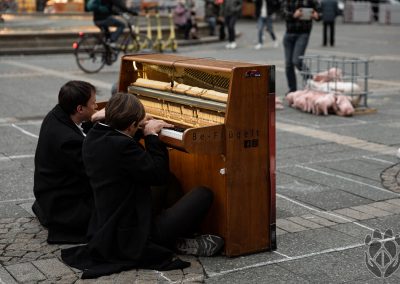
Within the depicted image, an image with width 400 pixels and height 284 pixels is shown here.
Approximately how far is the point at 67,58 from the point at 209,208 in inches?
613

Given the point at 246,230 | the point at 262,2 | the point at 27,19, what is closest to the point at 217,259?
the point at 246,230

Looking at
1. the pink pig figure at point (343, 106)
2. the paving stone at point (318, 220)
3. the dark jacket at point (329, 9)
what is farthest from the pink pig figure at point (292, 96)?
the dark jacket at point (329, 9)

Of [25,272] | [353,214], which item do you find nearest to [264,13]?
[353,214]

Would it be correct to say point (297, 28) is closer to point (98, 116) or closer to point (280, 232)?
point (280, 232)

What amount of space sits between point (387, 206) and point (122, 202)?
2.59m

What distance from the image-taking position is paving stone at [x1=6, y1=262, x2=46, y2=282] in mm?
4668

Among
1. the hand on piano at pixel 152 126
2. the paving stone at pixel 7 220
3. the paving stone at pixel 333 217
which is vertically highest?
the hand on piano at pixel 152 126

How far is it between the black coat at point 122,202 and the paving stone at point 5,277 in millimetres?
414

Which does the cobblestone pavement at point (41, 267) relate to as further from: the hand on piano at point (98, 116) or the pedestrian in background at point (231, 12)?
the pedestrian in background at point (231, 12)

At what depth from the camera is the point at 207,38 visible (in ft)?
88.2

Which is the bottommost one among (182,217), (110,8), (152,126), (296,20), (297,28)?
(182,217)

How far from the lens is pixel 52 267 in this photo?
15.9 feet

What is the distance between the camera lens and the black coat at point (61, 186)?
5332mm

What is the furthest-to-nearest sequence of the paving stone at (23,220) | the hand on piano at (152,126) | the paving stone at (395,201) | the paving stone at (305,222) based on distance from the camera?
the paving stone at (395,201) < the paving stone at (23,220) < the paving stone at (305,222) < the hand on piano at (152,126)
